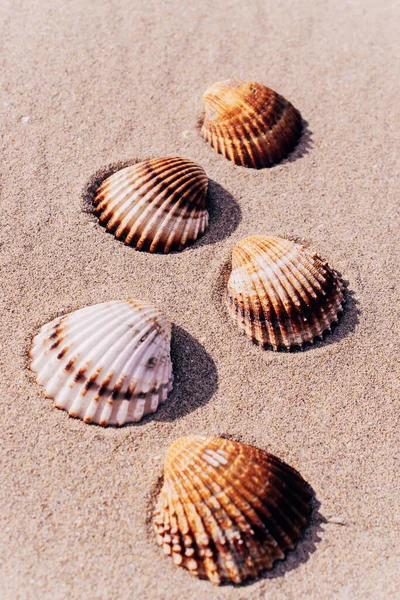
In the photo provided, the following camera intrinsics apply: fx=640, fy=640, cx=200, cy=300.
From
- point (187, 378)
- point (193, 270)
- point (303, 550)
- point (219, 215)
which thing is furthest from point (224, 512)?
point (219, 215)

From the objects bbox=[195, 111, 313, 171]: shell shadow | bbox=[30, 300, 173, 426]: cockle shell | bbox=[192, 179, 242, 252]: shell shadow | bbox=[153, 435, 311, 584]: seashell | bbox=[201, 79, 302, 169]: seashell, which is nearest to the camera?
bbox=[153, 435, 311, 584]: seashell

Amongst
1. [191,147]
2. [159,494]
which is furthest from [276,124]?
[159,494]

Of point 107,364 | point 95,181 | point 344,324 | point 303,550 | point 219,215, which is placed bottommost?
point 303,550

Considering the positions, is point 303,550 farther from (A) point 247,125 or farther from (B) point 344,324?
(A) point 247,125

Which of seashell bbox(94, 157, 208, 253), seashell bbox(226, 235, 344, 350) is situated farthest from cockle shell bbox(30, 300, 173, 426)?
seashell bbox(94, 157, 208, 253)

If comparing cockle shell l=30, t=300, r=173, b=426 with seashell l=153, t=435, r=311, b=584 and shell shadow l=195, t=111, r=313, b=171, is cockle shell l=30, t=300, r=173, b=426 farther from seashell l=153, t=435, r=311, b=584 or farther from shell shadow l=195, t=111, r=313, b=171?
shell shadow l=195, t=111, r=313, b=171

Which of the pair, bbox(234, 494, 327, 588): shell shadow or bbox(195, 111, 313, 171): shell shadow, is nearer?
bbox(234, 494, 327, 588): shell shadow
